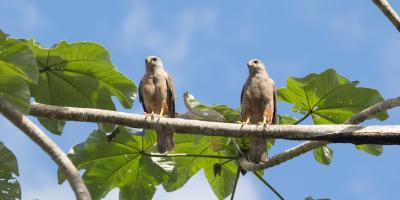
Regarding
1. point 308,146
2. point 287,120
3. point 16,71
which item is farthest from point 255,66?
point 16,71

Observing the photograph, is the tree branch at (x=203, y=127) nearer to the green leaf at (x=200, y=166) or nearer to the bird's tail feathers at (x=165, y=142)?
the bird's tail feathers at (x=165, y=142)

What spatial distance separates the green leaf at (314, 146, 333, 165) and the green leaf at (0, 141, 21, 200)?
120 inches

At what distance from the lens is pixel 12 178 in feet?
20.5

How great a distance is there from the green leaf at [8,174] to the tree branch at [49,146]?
38.8 inches

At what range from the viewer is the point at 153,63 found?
857cm

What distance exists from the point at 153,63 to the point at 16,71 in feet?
10.7

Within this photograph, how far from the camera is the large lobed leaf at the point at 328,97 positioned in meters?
6.77

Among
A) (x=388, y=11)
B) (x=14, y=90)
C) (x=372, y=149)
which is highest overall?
(x=388, y=11)

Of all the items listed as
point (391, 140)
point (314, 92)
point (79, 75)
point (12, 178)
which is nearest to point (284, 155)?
point (314, 92)

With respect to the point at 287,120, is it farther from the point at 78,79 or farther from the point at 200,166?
the point at 78,79

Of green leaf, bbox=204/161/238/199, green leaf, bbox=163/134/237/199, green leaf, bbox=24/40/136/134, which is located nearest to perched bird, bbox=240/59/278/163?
green leaf, bbox=163/134/237/199

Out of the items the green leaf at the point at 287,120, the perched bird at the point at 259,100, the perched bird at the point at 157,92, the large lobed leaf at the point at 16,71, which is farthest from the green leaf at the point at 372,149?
the large lobed leaf at the point at 16,71

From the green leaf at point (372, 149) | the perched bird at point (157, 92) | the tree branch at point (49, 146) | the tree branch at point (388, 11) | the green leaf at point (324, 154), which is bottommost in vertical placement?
the tree branch at point (49, 146)

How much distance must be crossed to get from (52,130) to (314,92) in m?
2.39
